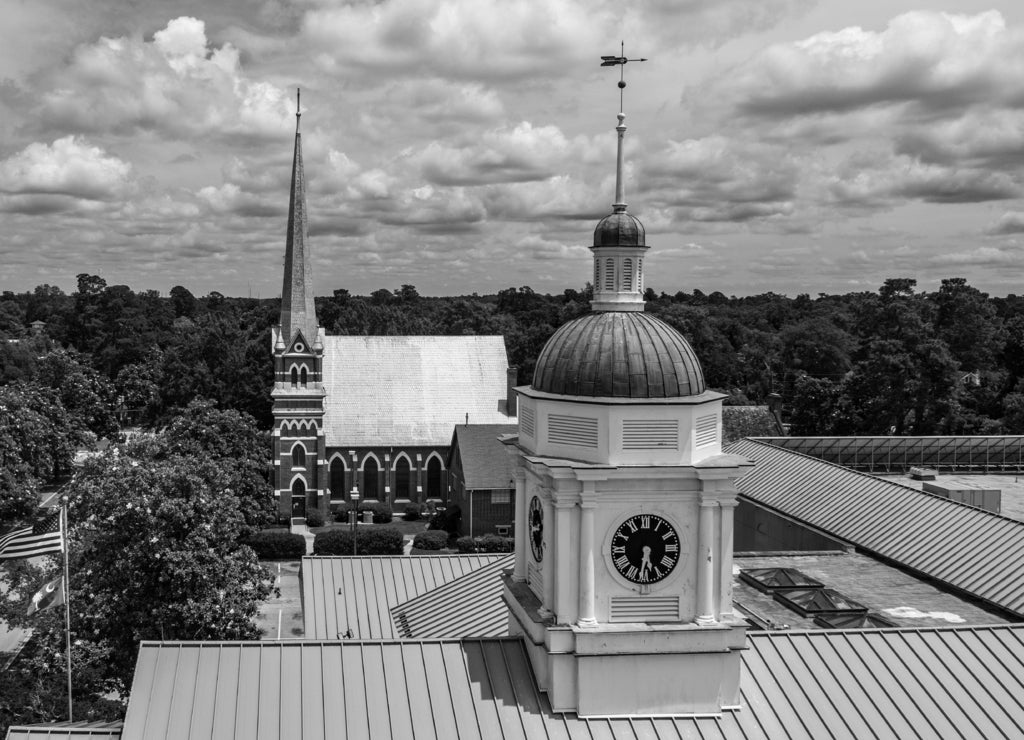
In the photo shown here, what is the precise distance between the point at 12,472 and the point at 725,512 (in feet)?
159

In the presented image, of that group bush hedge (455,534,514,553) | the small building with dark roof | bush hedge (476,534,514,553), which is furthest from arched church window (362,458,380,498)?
bush hedge (476,534,514,553)

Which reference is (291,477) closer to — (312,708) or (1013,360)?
(312,708)

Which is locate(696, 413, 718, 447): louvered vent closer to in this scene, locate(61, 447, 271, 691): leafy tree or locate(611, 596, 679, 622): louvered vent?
locate(611, 596, 679, 622): louvered vent

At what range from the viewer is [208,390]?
8494 centimetres

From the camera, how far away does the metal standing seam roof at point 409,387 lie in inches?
2667

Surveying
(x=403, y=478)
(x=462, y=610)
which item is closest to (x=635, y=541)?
(x=462, y=610)

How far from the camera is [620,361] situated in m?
16.2

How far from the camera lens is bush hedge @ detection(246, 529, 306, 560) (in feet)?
182

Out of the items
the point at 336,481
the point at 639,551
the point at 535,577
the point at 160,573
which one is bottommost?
the point at 336,481

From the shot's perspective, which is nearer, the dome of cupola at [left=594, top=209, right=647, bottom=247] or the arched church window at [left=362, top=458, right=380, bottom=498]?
the dome of cupola at [left=594, top=209, right=647, bottom=247]

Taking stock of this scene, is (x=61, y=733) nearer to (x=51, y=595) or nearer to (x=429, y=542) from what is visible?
(x=51, y=595)

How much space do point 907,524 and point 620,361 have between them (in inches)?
714

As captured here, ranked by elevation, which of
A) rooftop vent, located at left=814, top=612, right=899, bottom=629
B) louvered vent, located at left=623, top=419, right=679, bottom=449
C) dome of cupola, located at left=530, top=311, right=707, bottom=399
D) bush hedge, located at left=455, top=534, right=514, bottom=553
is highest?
dome of cupola, located at left=530, top=311, right=707, bottom=399

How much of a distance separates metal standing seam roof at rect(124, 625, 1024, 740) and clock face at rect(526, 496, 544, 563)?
1654 mm
